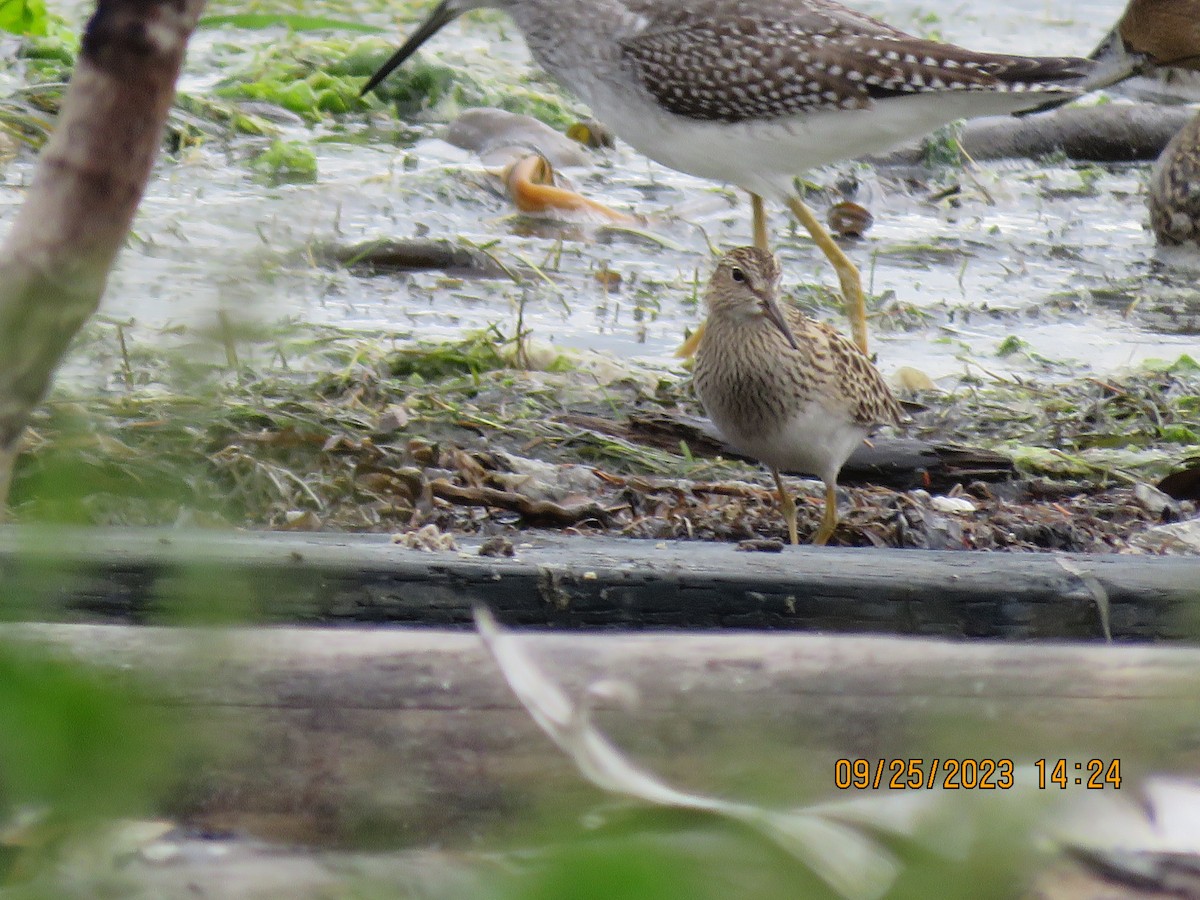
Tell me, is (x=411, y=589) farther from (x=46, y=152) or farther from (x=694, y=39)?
(x=694, y=39)

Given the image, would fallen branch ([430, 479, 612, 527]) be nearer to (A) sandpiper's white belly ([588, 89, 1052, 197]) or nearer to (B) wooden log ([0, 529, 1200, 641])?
(B) wooden log ([0, 529, 1200, 641])

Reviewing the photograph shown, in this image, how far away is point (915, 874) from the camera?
3.24 ft

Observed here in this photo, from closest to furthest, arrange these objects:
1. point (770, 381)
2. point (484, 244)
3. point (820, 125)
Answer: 1. point (770, 381)
2. point (820, 125)
3. point (484, 244)

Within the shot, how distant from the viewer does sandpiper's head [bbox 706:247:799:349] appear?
453cm

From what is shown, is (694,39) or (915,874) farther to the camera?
(694,39)

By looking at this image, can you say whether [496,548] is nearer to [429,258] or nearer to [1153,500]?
[1153,500]

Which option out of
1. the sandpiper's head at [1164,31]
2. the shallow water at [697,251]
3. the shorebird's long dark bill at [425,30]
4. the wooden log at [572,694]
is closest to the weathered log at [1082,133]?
the shallow water at [697,251]

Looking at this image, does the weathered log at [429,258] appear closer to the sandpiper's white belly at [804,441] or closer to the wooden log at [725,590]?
the sandpiper's white belly at [804,441]

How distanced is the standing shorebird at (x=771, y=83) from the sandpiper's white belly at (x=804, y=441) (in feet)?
5.86

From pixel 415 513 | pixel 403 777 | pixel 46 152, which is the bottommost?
pixel 415 513

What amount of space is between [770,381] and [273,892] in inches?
116

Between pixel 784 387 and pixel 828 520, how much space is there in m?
0.39

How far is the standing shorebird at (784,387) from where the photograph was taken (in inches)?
163

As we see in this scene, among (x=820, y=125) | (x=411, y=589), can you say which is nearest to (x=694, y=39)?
(x=820, y=125)
